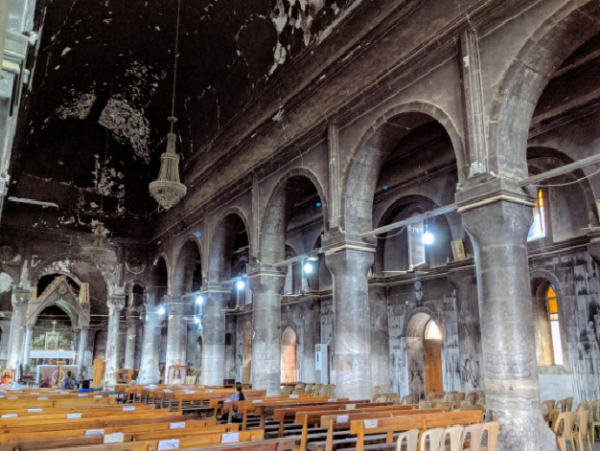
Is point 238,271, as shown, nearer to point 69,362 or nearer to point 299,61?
point 69,362

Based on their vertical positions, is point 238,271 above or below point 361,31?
below

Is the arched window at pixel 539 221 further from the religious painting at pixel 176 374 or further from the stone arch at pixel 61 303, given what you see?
the stone arch at pixel 61 303

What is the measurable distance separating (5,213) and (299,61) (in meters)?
17.0

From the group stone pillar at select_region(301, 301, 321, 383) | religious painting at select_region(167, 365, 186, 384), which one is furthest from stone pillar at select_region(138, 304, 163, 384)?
stone pillar at select_region(301, 301, 321, 383)

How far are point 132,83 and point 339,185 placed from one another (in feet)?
42.1

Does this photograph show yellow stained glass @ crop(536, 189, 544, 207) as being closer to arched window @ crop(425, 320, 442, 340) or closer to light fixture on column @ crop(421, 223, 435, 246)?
light fixture on column @ crop(421, 223, 435, 246)

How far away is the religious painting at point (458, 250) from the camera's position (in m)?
14.5

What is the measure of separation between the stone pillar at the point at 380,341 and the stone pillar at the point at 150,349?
12082 mm

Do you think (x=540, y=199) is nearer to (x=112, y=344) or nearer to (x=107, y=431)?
(x=107, y=431)

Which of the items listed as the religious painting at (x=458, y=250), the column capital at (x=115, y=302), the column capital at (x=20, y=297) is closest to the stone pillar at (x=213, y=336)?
the column capital at (x=115, y=302)

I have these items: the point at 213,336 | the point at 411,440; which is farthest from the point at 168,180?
the point at 411,440

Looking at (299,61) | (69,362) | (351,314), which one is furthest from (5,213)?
(351,314)

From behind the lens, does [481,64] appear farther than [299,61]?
No

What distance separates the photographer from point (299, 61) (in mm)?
13961
